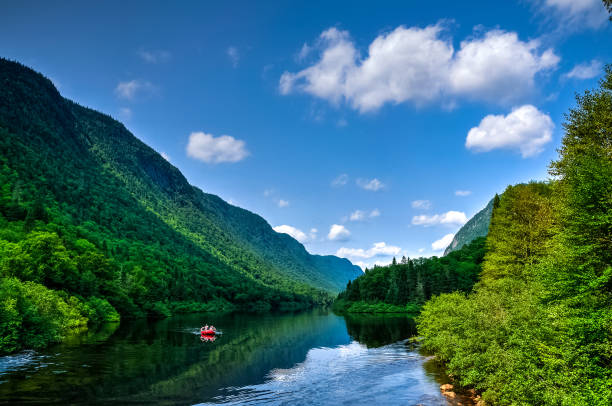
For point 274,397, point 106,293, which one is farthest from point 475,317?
point 106,293

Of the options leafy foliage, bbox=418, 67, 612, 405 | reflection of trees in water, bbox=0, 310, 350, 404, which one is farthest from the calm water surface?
leafy foliage, bbox=418, 67, 612, 405

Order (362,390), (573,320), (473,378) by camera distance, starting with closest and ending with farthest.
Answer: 1. (573,320)
2. (473,378)
3. (362,390)

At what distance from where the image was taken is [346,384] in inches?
1364

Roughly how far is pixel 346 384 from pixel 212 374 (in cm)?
1428

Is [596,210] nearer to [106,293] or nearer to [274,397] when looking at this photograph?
[274,397]

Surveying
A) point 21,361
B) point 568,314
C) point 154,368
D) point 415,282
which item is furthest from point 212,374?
point 415,282

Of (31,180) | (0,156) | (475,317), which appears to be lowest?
(475,317)

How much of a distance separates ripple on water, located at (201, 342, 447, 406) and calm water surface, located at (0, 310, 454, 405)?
82 mm

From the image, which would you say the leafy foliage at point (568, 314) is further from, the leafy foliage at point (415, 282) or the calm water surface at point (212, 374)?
the leafy foliage at point (415, 282)

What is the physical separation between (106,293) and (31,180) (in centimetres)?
7878

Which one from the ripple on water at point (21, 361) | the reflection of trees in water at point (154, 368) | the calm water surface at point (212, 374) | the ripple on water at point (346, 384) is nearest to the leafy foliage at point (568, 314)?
the ripple on water at point (346, 384)

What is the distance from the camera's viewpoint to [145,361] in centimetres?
4231

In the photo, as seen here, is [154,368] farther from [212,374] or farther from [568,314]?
[568,314]

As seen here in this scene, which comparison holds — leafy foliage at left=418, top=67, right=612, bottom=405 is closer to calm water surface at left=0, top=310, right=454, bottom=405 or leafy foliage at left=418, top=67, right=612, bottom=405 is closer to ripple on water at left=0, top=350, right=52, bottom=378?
calm water surface at left=0, top=310, right=454, bottom=405
